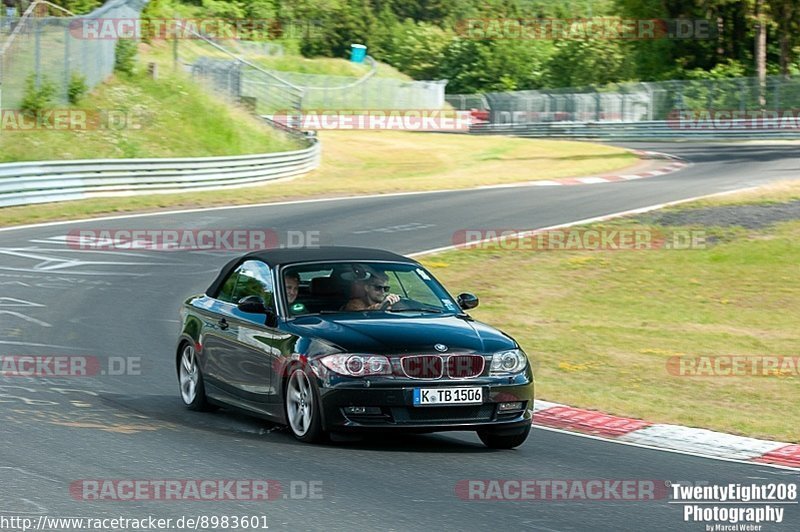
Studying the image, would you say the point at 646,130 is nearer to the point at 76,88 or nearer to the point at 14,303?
the point at 76,88

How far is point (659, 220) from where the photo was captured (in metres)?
26.9

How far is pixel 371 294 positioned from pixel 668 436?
259cm

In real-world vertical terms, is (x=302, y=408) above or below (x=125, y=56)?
below

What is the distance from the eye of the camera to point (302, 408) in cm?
952

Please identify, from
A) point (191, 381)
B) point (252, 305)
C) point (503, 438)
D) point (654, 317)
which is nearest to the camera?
point (503, 438)

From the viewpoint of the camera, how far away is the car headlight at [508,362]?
30.7 ft

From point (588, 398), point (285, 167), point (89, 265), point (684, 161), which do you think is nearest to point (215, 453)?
point (588, 398)

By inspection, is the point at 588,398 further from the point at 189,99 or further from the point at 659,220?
the point at 189,99

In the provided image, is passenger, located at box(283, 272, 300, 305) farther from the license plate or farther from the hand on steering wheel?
the license plate

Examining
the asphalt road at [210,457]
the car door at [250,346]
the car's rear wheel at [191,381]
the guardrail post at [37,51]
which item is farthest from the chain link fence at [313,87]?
the car door at [250,346]

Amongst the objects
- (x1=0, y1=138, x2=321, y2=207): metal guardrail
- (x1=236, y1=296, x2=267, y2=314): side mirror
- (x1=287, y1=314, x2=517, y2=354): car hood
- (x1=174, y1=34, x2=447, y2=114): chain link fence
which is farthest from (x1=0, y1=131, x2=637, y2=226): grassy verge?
(x1=287, y1=314, x2=517, y2=354): car hood

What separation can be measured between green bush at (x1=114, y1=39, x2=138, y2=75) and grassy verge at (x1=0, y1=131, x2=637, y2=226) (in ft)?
19.8

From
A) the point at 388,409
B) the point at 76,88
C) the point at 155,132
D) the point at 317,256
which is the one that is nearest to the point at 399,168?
the point at 155,132

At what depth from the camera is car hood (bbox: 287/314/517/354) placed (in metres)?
9.23
